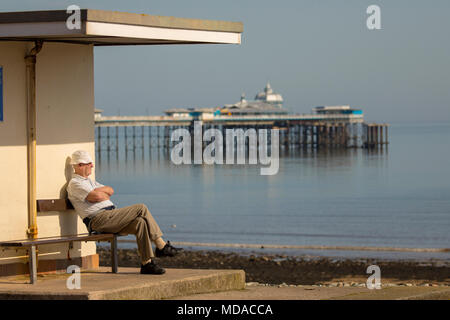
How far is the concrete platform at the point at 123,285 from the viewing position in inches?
244

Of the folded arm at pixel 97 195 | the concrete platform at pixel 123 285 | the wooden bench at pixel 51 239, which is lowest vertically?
the concrete platform at pixel 123 285

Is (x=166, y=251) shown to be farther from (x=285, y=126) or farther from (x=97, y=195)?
(x=285, y=126)

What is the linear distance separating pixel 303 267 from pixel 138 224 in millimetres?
10957

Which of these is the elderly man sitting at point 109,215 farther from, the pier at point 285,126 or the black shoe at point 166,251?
the pier at point 285,126

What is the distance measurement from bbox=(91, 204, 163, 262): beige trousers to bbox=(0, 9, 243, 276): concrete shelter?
1.89 feet

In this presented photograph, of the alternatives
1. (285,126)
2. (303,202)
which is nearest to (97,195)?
(303,202)

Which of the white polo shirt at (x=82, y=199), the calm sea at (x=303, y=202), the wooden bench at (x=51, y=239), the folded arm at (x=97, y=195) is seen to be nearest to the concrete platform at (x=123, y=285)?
the wooden bench at (x=51, y=239)

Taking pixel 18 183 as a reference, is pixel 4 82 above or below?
above

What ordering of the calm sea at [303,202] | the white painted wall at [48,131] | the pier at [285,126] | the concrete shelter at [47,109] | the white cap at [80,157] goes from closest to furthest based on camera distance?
the concrete shelter at [47,109], the white painted wall at [48,131], the white cap at [80,157], the calm sea at [303,202], the pier at [285,126]

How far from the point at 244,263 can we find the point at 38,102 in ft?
37.3

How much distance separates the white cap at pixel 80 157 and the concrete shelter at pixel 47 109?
0.35ft

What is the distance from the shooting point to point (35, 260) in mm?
6789
